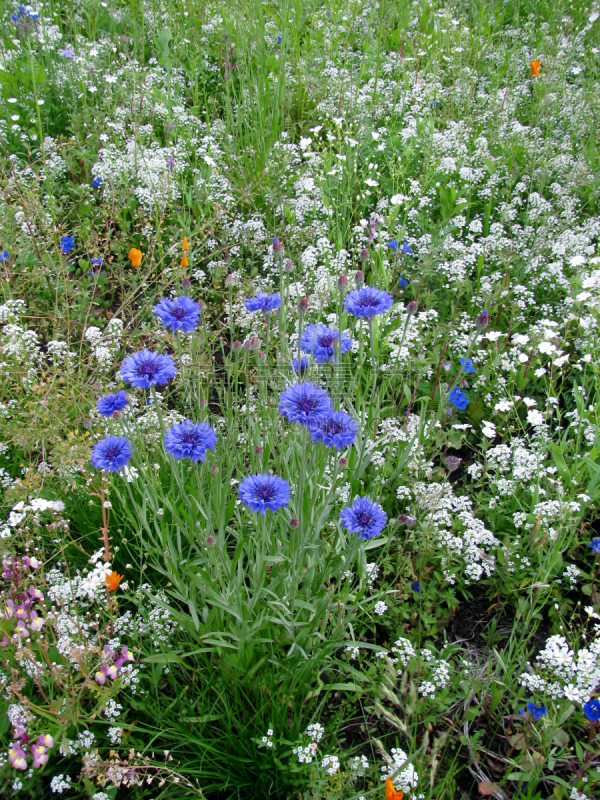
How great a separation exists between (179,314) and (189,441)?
1.23 feet

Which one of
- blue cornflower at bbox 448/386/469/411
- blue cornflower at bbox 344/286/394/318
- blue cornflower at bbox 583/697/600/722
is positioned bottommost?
blue cornflower at bbox 583/697/600/722

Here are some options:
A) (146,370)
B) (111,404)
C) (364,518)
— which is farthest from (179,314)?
(364,518)

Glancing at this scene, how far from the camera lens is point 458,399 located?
2.47 m

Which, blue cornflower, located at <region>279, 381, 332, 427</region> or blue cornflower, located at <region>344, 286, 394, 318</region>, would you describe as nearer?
blue cornflower, located at <region>279, 381, 332, 427</region>

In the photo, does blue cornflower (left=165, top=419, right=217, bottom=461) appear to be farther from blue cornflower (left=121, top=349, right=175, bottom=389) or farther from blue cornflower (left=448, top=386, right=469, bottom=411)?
blue cornflower (left=448, top=386, right=469, bottom=411)

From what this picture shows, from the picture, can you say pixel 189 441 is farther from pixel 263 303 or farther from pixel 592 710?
pixel 592 710

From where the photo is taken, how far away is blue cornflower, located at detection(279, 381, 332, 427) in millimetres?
1369

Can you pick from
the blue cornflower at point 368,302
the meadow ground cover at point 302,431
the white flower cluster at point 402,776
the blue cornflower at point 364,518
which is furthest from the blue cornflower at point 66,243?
the white flower cluster at point 402,776

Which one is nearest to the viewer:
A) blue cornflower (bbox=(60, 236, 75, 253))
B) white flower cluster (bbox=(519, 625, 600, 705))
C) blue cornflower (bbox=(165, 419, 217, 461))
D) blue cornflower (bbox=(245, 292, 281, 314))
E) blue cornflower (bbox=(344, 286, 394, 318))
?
blue cornflower (bbox=(165, 419, 217, 461))

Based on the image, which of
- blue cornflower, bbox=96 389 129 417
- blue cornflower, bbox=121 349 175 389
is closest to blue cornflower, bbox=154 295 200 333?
blue cornflower, bbox=121 349 175 389

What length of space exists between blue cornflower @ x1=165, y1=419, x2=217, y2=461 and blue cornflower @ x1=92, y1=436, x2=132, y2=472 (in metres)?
0.16

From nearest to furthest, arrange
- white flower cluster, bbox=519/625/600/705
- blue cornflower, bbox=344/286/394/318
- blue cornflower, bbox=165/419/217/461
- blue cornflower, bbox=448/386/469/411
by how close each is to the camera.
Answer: blue cornflower, bbox=165/419/217/461
white flower cluster, bbox=519/625/600/705
blue cornflower, bbox=344/286/394/318
blue cornflower, bbox=448/386/469/411

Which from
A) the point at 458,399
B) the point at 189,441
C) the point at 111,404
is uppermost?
the point at 458,399

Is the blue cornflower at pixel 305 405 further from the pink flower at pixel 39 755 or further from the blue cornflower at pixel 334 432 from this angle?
the pink flower at pixel 39 755
